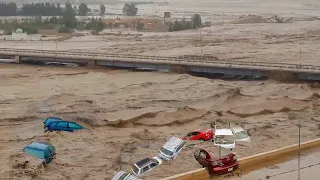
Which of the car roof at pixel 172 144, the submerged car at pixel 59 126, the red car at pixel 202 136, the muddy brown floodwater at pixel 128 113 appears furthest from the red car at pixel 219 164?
the submerged car at pixel 59 126

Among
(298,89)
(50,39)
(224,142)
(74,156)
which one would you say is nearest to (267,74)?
(298,89)

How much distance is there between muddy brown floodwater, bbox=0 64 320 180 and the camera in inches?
808

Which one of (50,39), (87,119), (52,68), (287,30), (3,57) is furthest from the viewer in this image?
(287,30)

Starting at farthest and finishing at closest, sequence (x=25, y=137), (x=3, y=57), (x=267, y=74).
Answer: (x=3, y=57) < (x=267, y=74) < (x=25, y=137)

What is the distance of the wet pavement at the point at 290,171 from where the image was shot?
1788cm

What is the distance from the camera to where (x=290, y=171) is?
1842cm

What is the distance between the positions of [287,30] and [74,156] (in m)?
67.2

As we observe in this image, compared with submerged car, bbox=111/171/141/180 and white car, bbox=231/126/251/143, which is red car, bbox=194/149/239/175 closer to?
submerged car, bbox=111/171/141/180

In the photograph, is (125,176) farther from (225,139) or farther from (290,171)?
(225,139)

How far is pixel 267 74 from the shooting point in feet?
133

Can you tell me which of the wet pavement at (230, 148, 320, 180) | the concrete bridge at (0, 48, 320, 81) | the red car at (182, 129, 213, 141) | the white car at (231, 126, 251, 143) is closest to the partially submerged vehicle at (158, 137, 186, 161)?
the red car at (182, 129, 213, 141)

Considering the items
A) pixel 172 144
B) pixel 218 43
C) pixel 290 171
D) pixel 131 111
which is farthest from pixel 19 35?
pixel 290 171

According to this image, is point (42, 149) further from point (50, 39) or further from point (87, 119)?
point (50, 39)

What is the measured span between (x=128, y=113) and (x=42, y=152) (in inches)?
414
